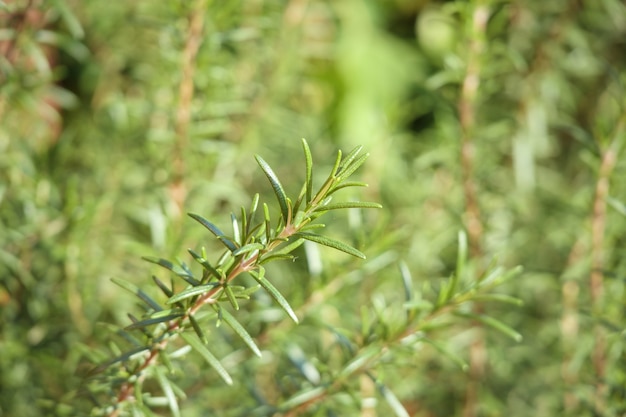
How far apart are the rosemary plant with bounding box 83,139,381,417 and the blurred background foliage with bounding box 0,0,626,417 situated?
0.08 metres

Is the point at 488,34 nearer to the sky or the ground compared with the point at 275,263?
nearer to the sky

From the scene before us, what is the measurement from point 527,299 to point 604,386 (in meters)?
0.18

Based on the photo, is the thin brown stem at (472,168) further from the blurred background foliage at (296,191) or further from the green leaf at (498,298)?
the green leaf at (498,298)

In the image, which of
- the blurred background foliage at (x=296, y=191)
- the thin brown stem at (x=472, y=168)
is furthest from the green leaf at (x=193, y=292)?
the thin brown stem at (x=472, y=168)

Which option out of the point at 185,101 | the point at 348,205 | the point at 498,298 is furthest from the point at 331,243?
the point at 185,101

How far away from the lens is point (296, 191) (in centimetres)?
77

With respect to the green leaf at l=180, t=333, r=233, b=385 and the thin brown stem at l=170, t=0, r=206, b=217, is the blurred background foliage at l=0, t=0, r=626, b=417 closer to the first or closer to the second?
the thin brown stem at l=170, t=0, r=206, b=217

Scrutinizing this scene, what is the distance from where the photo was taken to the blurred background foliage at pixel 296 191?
0.57m

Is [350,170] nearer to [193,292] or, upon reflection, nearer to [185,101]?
[193,292]

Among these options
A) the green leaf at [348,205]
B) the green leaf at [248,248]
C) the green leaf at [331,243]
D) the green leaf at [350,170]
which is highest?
the green leaf at [350,170]

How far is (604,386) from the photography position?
594mm

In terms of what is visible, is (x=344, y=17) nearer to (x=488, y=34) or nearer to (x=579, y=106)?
(x=579, y=106)

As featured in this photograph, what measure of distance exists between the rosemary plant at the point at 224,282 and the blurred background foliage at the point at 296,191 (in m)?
0.08

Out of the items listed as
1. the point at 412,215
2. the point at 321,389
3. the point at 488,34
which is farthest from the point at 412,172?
the point at 321,389
